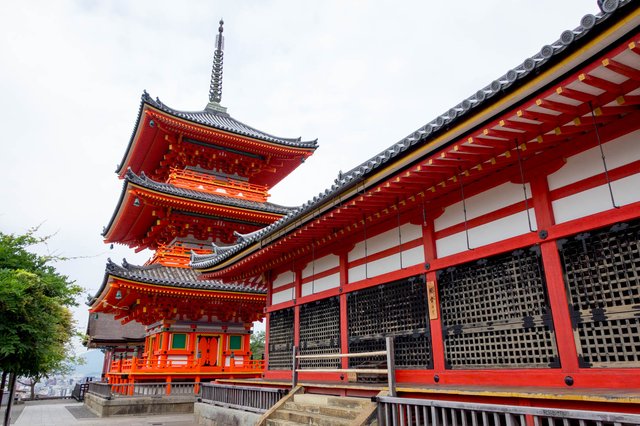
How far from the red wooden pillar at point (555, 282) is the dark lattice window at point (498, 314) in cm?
10

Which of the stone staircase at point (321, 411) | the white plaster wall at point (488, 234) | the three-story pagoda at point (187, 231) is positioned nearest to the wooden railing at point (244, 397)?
the stone staircase at point (321, 411)

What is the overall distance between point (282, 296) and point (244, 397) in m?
2.88

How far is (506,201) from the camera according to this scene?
20.8 ft

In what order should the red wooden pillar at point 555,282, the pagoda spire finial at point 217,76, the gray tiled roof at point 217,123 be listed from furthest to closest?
the pagoda spire finial at point 217,76 < the gray tiled roof at point 217,123 < the red wooden pillar at point 555,282

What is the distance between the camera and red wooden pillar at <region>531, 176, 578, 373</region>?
204 inches

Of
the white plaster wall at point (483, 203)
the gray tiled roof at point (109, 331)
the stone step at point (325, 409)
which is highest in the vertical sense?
the white plaster wall at point (483, 203)

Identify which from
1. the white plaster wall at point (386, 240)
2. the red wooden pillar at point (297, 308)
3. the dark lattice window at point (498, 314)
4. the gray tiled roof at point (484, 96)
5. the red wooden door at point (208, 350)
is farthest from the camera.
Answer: the red wooden door at point (208, 350)

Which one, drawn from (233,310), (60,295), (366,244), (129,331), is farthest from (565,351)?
(129,331)

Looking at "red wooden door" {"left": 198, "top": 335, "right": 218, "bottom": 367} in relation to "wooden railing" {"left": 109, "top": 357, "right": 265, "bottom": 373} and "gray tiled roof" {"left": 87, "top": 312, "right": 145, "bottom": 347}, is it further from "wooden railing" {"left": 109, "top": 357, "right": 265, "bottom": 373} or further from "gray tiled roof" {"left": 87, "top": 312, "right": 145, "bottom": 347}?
"gray tiled roof" {"left": 87, "top": 312, "right": 145, "bottom": 347}

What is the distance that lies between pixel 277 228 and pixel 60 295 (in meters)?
4.35

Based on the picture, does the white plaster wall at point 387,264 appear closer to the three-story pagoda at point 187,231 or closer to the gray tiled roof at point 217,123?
the three-story pagoda at point 187,231

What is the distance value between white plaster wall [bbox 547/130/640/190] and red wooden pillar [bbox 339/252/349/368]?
15.6 feet

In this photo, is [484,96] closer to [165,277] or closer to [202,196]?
[165,277]

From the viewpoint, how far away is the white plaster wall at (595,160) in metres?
4.96
